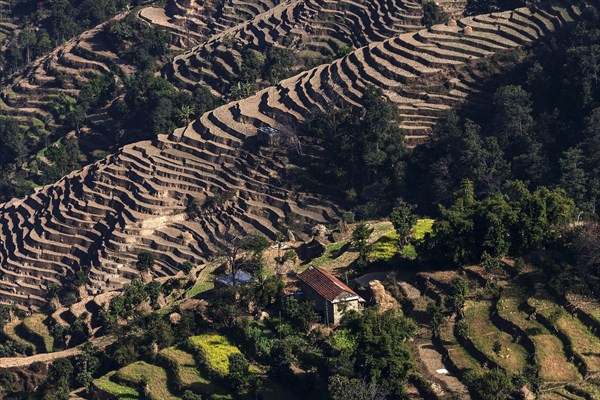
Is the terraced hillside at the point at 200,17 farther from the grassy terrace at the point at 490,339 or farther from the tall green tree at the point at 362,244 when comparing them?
the grassy terrace at the point at 490,339

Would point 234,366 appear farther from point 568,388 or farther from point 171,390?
point 568,388

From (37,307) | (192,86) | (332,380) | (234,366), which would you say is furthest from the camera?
(192,86)

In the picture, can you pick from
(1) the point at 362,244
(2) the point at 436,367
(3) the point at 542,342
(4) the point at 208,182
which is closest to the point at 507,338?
(3) the point at 542,342

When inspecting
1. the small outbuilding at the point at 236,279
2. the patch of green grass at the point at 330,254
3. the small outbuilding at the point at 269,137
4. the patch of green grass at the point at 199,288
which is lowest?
the patch of green grass at the point at 199,288

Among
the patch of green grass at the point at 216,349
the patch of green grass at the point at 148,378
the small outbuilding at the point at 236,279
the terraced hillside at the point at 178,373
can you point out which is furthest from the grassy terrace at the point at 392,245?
the patch of green grass at the point at 148,378

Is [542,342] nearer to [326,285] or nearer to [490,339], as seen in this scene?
[490,339]

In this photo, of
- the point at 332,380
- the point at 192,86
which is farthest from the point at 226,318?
the point at 192,86
